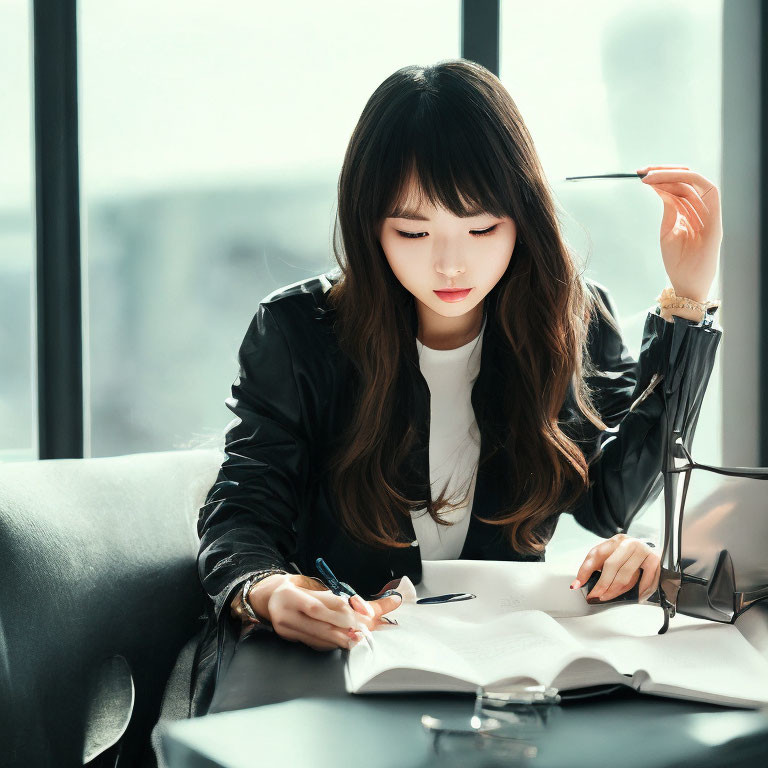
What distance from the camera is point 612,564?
2.83 ft

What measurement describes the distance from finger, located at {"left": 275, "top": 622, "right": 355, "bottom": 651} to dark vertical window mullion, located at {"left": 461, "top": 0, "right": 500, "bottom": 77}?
1438 millimetres

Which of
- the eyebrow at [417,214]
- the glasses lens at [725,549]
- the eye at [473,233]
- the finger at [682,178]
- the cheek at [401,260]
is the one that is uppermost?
the finger at [682,178]

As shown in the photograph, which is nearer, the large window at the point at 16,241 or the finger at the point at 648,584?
the finger at the point at 648,584

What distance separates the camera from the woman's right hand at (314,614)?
0.71m

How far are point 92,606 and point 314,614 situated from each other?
384 millimetres

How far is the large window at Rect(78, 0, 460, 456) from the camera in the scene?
181 centimetres

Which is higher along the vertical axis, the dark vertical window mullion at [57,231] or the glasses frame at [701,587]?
the dark vertical window mullion at [57,231]

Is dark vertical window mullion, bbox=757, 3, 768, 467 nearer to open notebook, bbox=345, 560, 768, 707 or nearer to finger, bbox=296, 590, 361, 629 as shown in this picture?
open notebook, bbox=345, 560, 768, 707

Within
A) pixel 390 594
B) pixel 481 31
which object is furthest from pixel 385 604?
pixel 481 31

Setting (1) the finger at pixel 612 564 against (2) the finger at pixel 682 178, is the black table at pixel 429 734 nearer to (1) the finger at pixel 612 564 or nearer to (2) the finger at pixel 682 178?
(1) the finger at pixel 612 564

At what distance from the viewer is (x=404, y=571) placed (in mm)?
1120

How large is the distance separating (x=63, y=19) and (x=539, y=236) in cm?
129

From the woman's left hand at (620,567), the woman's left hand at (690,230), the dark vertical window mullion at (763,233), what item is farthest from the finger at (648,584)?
the dark vertical window mullion at (763,233)

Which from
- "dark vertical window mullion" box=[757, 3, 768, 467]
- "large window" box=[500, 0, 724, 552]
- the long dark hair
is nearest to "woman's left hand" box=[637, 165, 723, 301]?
the long dark hair
